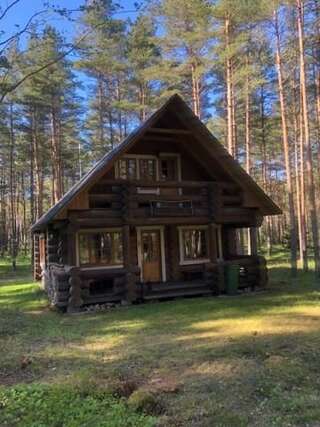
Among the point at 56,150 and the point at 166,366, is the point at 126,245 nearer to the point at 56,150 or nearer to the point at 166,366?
the point at 166,366

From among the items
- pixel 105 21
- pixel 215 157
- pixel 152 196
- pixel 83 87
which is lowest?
pixel 152 196

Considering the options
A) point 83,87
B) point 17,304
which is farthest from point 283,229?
point 17,304

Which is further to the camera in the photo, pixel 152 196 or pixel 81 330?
pixel 152 196

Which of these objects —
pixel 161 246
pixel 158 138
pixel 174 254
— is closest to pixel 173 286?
pixel 174 254

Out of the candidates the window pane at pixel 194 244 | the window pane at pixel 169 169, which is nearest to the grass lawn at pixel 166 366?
the window pane at pixel 194 244

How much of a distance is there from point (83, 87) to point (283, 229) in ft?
88.7

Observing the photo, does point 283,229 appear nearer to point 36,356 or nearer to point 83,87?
point 83,87

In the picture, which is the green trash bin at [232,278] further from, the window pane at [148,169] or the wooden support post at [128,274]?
the window pane at [148,169]

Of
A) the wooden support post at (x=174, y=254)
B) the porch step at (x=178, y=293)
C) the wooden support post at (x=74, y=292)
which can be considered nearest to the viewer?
the wooden support post at (x=74, y=292)

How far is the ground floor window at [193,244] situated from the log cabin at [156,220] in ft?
0.12

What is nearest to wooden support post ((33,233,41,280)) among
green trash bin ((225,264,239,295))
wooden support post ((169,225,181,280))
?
wooden support post ((169,225,181,280))

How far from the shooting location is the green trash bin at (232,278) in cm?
1606

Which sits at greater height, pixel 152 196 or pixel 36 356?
pixel 152 196

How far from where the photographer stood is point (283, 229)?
50562 millimetres
